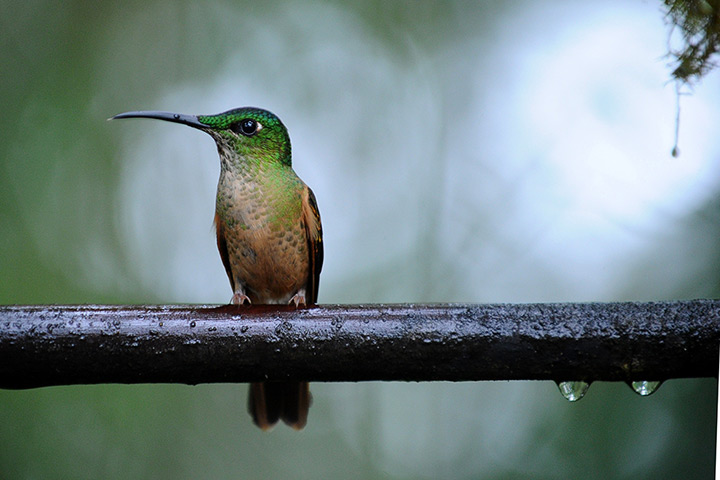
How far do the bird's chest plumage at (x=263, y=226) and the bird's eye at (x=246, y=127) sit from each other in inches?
4.7

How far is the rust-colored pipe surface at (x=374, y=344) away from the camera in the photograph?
1.17 metres

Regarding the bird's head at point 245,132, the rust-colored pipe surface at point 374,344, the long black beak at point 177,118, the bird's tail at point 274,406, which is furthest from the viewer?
the bird's tail at point 274,406

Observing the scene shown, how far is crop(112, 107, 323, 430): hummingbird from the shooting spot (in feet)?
6.45

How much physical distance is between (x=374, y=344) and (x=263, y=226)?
2.95 feet

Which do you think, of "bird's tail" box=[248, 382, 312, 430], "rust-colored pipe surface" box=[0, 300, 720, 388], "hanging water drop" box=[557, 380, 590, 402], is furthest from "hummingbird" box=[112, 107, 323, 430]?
"hanging water drop" box=[557, 380, 590, 402]

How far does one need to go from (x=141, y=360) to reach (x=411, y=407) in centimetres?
297

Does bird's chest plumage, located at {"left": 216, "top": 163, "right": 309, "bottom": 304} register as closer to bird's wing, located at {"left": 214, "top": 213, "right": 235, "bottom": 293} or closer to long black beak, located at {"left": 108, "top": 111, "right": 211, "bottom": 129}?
bird's wing, located at {"left": 214, "top": 213, "right": 235, "bottom": 293}

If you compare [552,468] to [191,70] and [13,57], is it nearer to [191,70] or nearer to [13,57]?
[191,70]

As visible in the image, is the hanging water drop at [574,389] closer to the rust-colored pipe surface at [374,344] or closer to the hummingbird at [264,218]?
the rust-colored pipe surface at [374,344]

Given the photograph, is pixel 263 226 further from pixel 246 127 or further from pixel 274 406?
pixel 274 406

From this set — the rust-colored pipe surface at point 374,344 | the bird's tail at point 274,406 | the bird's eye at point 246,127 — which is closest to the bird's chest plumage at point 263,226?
the bird's eye at point 246,127

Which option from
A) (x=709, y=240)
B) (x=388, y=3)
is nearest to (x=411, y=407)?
(x=709, y=240)

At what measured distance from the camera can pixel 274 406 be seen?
2.04 m

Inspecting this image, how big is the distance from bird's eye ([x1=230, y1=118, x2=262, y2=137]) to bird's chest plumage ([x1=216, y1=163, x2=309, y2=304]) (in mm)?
119
